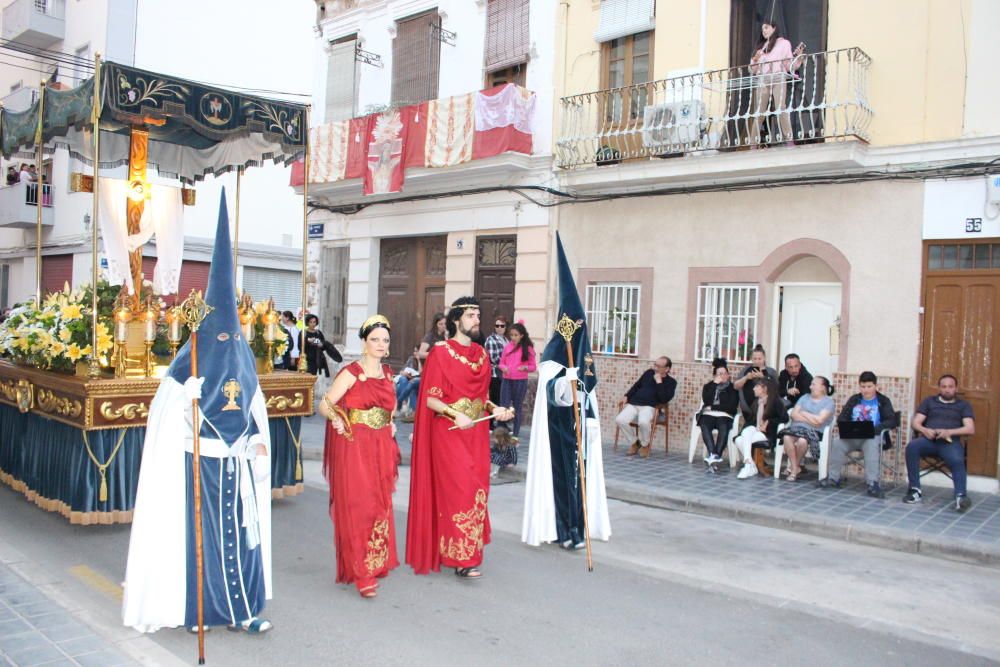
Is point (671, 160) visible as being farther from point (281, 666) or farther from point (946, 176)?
point (281, 666)

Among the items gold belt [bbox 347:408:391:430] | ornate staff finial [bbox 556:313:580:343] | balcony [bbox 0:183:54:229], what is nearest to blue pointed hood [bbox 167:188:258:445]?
gold belt [bbox 347:408:391:430]

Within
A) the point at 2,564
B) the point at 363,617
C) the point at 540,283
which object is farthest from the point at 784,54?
the point at 2,564

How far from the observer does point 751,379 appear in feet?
34.4

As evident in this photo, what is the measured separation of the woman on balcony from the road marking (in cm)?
876

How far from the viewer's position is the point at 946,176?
969 cm

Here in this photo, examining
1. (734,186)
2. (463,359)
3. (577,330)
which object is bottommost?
(463,359)

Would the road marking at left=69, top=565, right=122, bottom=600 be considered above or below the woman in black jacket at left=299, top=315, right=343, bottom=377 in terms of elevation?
below

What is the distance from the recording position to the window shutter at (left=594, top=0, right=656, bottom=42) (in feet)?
40.9

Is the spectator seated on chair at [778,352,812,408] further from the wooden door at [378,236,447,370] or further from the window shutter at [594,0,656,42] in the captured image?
the wooden door at [378,236,447,370]

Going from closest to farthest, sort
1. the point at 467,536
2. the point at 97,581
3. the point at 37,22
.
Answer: the point at 97,581 < the point at 467,536 < the point at 37,22

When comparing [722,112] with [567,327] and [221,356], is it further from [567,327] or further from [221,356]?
[221,356]

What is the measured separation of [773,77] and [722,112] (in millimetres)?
926

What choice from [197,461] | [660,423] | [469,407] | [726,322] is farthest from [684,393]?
[197,461]

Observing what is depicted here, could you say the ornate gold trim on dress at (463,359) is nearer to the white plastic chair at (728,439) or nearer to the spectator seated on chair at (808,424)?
the spectator seated on chair at (808,424)
